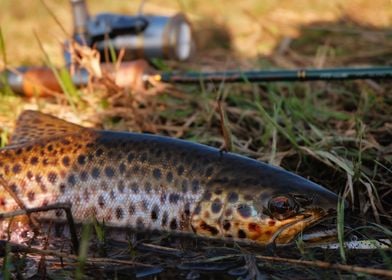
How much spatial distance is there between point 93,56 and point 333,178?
153cm

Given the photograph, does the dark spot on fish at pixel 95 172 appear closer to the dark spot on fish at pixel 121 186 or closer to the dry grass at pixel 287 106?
the dark spot on fish at pixel 121 186

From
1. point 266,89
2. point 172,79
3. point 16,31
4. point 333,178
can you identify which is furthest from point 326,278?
point 16,31

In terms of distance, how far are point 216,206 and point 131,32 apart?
7.43 feet

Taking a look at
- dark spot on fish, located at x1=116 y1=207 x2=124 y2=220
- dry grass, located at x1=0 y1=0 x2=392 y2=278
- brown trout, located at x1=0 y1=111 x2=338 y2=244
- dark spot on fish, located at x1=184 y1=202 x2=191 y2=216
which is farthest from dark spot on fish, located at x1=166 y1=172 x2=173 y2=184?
dry grass, located at x1=0 y1=0 x2=392 y2=278

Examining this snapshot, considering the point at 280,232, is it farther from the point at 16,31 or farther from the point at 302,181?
the point at 16,31

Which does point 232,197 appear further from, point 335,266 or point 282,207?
point 335,266

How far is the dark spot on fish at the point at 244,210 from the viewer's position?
82.7 inches

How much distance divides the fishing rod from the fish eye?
120 centimetres

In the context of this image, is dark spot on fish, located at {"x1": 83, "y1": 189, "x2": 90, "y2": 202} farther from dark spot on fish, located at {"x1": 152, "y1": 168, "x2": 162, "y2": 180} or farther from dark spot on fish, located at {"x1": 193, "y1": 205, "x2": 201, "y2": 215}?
dark spot on fish, located at {"x1": 193, "y1": 205, "x2": 201, "y2": 215}

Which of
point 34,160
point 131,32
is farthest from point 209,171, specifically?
point 131,32

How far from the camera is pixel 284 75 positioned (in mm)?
3240

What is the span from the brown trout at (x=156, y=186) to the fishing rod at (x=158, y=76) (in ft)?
3.42

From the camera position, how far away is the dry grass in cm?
265

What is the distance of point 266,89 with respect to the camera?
3.93 metres
